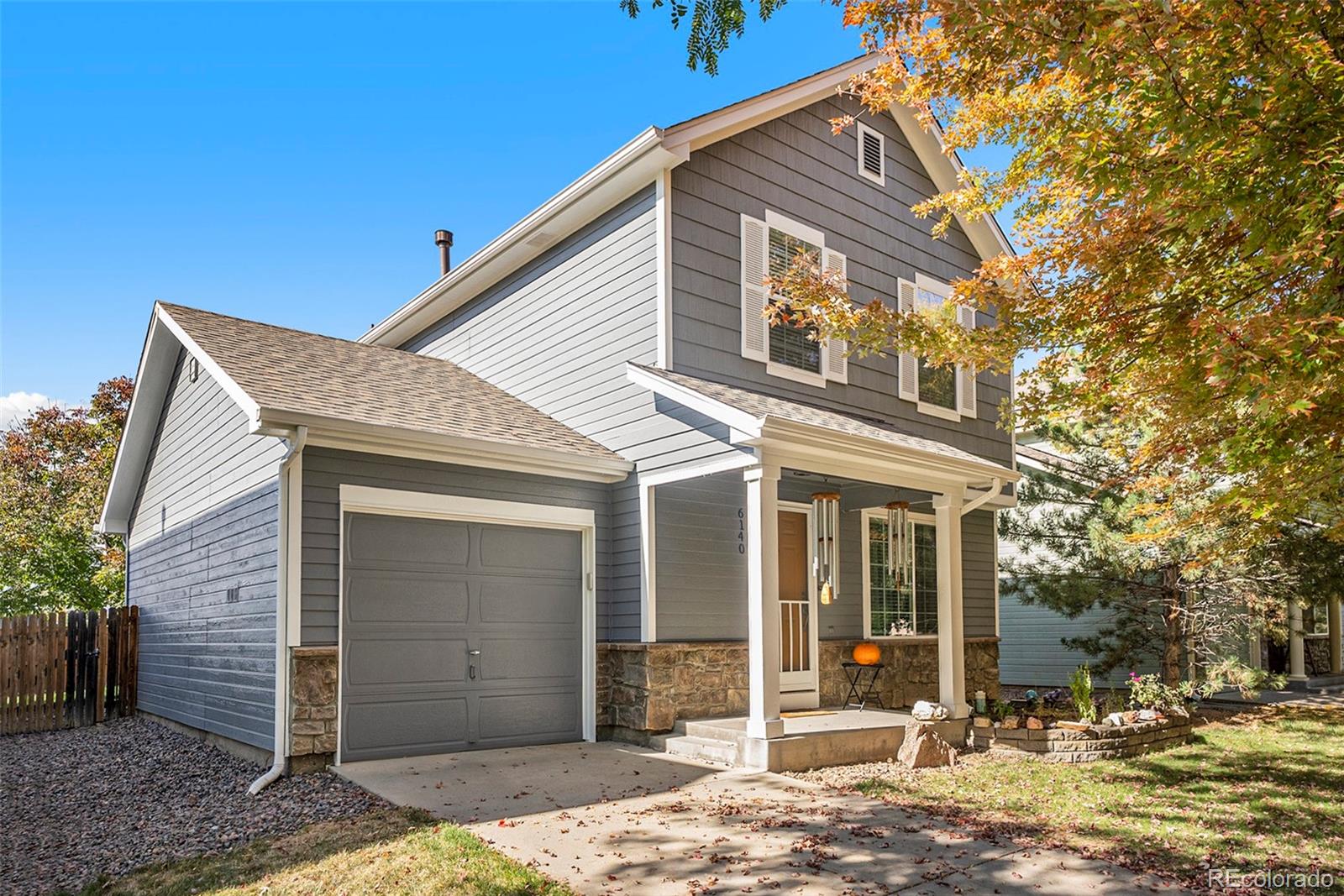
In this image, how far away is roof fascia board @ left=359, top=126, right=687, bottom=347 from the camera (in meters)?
9.02

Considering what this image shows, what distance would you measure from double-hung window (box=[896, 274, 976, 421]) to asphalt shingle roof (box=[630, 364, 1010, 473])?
136 cm

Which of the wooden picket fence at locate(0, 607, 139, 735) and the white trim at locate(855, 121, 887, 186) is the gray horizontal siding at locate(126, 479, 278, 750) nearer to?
the wooden picket fence at locate(0, 607, 139, 735)

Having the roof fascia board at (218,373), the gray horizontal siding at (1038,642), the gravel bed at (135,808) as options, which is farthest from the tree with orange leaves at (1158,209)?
the gray horizontal siding at (1038,642)

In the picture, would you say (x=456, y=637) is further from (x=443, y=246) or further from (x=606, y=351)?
(x=443, y=246)

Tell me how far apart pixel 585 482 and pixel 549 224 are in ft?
9.84

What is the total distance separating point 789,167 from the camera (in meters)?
10.7

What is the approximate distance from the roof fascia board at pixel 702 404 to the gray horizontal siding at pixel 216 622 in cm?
347

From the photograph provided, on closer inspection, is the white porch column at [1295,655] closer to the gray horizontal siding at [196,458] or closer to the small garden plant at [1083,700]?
the small garden plant at [1083,700]

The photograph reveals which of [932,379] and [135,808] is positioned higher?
[932,379]

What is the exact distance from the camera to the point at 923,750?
8.62 meters

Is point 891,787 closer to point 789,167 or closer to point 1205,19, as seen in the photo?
point 1205,19

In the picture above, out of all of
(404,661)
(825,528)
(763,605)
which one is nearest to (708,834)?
(763,605)

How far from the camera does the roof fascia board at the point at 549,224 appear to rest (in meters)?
9.02

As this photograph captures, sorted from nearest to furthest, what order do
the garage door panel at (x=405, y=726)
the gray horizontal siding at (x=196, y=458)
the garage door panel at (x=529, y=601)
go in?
the garage door panel at (x=405, y=726) → the gray horizontal siding at (x=196, y=458) → the garage door panel at (x=529, y=601)
